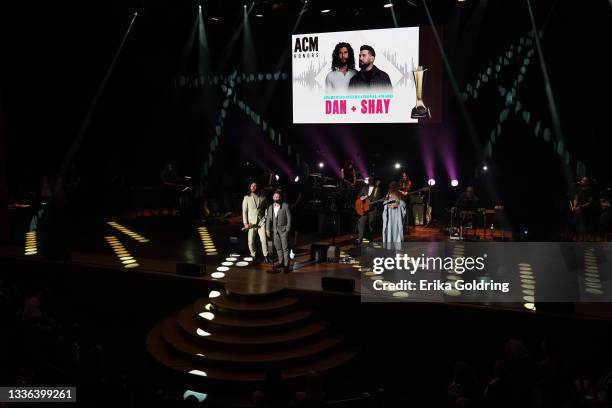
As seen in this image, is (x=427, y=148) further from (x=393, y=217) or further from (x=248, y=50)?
(x=248, y=50)

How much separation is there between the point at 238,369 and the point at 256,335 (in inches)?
25.4

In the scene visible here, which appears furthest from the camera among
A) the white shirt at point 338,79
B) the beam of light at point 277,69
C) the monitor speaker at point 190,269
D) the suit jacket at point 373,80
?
the beam of light at point 277,69

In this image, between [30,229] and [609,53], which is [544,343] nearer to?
[609,53]

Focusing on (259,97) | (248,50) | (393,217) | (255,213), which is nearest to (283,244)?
(255,213)

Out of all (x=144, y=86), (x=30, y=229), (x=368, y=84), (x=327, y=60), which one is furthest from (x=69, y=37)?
(x=368, y=84)

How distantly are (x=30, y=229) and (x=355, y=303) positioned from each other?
31.6ft

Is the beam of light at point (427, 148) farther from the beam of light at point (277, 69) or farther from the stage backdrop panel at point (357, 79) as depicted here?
the beam of light at point (277, 69)

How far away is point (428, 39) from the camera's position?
543 inches

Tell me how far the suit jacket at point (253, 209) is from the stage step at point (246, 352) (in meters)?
2.56

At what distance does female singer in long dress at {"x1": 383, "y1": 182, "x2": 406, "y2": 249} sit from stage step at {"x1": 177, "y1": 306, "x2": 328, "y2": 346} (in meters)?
2.79

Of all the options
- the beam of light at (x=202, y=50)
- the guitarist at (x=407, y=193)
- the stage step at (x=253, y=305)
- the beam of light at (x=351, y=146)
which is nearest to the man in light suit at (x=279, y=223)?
the stage step at (x=253, y=305)

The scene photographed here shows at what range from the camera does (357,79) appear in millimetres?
14320

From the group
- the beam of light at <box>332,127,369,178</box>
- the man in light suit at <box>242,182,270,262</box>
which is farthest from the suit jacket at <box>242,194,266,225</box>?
the beam of light at <box>332,127,369,178</box>
